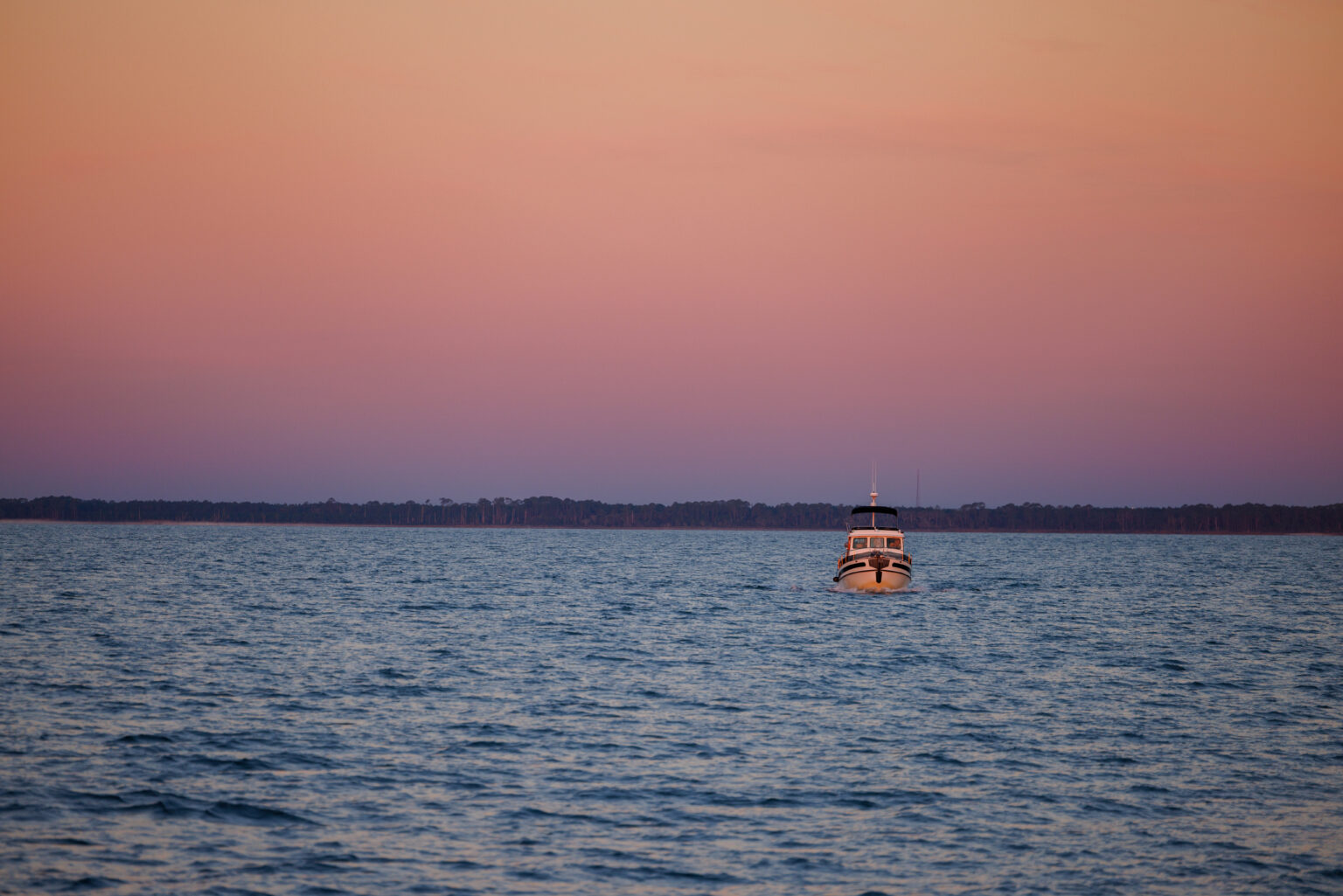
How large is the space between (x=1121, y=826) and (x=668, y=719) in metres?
11.9

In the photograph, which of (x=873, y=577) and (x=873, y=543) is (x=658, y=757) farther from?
(x=873, y=543)

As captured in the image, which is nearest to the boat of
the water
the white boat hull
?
the white boat hull

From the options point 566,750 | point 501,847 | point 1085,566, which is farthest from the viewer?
point 1085,566

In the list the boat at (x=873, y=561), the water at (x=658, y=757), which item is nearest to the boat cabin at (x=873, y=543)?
the boat at (x=873, y=561)

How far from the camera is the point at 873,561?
224 feet

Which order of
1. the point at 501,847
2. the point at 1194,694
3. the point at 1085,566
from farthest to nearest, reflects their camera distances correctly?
1. the point at 1085,566
2. the point at 1194,694
3. the point at 501,847

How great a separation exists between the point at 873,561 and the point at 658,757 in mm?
45685

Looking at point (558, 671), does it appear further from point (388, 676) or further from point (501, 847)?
point (501, 847)

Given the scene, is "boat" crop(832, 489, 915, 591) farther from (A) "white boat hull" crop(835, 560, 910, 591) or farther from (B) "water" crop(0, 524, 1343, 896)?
(B) "water" crop(0, 524, 1343, 896)

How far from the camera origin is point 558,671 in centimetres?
3738

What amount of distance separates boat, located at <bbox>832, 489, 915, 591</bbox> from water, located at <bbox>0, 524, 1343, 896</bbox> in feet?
44.4

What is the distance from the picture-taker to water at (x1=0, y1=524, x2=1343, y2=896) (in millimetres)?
17078

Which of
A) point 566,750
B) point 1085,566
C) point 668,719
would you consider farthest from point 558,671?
point 1085,566

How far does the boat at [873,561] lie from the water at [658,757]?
13545mm
